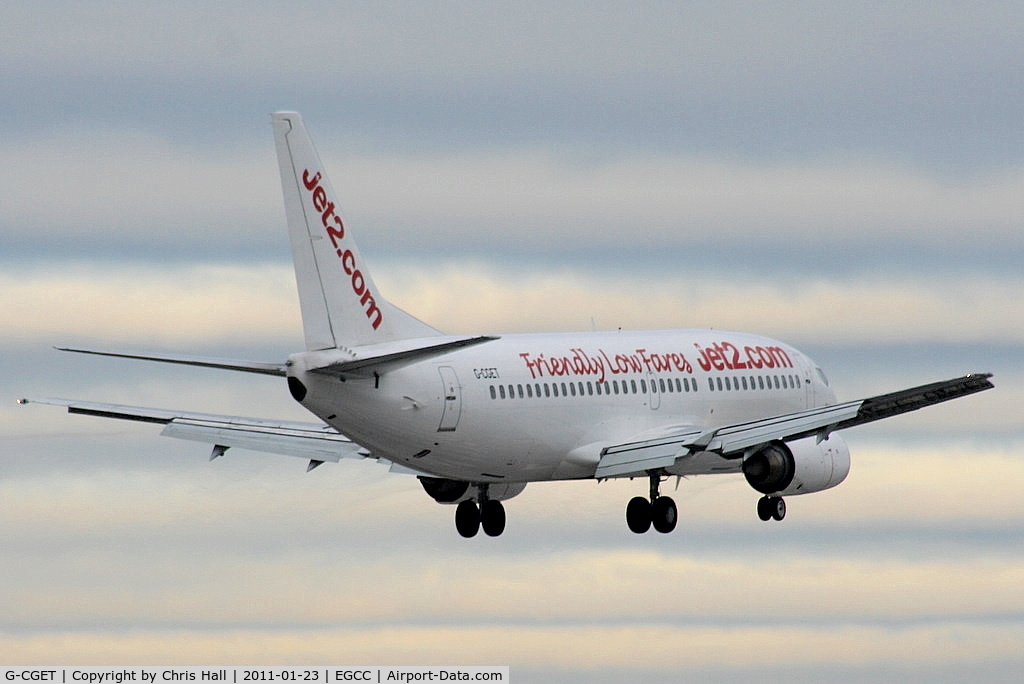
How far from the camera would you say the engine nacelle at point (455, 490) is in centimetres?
7075

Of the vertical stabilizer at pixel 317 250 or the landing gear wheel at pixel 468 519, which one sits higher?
the vertical stabilizer at pixel 317 250

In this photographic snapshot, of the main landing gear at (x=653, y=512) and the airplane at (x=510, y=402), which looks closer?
the airplane at (x=510, y=402)

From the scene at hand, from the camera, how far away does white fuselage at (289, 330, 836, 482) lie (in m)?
62.4

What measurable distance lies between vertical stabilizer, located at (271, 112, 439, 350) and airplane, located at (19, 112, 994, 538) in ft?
0.13

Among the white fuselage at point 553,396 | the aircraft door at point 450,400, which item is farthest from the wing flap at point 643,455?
the aircraft door at point 450,400

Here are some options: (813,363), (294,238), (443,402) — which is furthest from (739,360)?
(294,238)

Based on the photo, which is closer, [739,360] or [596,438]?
[596,438]

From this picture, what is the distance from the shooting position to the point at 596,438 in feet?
228

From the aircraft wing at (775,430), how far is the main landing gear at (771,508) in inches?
152

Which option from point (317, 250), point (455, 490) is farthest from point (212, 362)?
point (455, 490)

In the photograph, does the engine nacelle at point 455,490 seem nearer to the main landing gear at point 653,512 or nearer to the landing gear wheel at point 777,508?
the main landing gear at point 653,512

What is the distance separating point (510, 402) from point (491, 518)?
696 centimetres

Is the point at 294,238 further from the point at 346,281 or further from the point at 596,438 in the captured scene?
the point at 596,438

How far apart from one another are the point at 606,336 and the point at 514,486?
5.67 m
